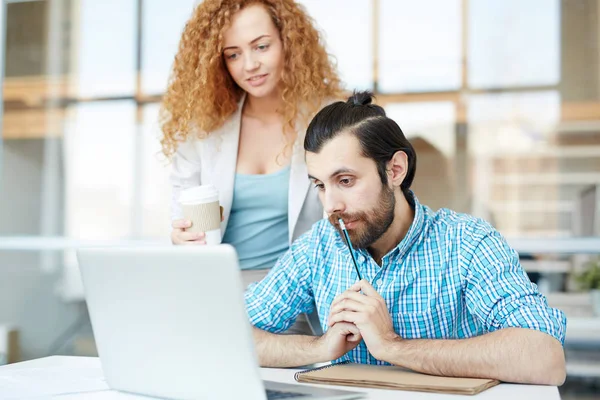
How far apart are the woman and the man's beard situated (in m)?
0.44

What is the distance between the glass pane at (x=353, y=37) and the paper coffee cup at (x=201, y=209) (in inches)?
100

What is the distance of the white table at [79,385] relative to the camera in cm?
120

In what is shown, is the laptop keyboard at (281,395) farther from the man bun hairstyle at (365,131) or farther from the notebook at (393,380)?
the man bun hairstyle at (365,131)

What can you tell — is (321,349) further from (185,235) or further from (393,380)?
(185,235)

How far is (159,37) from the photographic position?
451 cm

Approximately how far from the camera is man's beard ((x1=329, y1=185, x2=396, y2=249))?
1603mm

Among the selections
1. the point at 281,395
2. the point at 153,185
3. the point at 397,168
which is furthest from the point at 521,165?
the point at 281,395

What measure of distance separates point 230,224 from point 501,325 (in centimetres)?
90

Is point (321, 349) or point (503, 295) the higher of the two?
point (503, 295)

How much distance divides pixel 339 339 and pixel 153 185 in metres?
3.21

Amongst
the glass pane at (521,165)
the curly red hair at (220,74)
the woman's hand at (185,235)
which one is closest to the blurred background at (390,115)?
the glass pane at (521,165)

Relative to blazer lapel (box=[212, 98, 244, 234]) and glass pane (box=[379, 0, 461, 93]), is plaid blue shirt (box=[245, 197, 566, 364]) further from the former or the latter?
glass pane (box=[379, 0, 461, 93])

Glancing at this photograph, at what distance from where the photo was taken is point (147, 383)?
1194 millimetres

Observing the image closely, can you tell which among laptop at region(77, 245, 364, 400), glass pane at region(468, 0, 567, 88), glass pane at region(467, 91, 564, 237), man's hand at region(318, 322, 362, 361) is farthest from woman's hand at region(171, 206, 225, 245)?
glass pane at region(468, 0, 567, 88)
